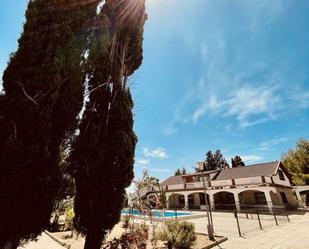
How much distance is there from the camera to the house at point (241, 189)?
23.4m

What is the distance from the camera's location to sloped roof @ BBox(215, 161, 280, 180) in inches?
1024

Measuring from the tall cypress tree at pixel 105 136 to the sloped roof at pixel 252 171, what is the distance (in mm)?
25207

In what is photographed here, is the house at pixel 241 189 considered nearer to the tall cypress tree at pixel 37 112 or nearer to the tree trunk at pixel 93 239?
the tree trunk at pixel 93 239

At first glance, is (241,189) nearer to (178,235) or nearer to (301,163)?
(301,163)

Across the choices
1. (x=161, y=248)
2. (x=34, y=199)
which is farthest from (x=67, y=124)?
(x=161, y=248)

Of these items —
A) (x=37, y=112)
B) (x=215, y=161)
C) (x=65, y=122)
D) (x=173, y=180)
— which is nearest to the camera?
(x=37, y=112)

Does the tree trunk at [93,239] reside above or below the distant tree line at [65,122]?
below

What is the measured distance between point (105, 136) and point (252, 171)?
92.1ft

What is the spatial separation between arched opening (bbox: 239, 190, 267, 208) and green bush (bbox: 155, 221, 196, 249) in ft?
66.4

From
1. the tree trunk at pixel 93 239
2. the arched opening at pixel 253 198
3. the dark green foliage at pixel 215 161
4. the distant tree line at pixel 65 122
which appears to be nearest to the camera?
the distant tree line at pixel 65 122

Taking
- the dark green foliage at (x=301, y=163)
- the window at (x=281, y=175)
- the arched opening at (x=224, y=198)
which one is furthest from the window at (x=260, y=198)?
the dark green foliage at (x=301, y=163)

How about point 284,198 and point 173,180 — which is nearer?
point 284,198

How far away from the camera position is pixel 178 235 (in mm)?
7832

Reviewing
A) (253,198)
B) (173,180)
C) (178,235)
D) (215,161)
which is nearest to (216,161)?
(215,161)
